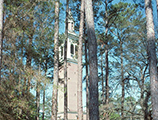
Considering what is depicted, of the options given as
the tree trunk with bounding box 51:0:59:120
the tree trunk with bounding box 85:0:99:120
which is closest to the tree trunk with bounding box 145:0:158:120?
the tree trunk with bounding box 85:0:99:120

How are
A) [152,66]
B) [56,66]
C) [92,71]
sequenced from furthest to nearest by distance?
[56,66] < [152,66] < [92,71]

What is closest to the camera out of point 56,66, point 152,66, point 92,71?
point 92,71

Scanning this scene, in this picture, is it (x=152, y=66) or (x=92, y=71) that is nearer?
(x=92, y=71)

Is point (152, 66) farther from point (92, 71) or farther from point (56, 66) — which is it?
point (56, 66)

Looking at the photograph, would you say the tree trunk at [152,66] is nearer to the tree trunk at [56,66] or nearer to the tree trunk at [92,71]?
the tree trunk at [92,71]

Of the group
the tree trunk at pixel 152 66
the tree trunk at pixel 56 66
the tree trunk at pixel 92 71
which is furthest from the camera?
the tree trunk at pixel 56 66

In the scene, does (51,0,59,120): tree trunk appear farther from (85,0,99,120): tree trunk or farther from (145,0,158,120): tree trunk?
(145,0,158,120): tree trunk

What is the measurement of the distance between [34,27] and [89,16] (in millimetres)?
4301

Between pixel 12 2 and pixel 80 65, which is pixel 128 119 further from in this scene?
pixel 12 2

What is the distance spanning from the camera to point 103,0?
597 inches

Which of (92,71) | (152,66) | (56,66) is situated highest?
(56,66)

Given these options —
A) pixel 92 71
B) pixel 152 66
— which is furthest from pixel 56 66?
pixel 152 66

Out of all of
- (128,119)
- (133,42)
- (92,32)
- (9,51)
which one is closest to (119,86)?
(128,119)

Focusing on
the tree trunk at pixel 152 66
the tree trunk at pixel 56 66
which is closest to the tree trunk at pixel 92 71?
the tree trunk at pixel 152 66
